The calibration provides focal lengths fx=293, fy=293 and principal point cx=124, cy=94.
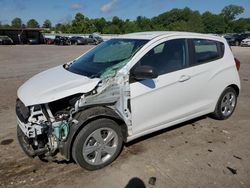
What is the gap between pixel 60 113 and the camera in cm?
369

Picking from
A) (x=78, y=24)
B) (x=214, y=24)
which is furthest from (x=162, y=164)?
(x=214, y=24)

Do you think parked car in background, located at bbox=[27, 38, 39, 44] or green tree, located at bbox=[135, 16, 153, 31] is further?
green tree, located at bbox=[135, 16, 153, 31]

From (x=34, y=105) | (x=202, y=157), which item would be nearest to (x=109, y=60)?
(x=34, y=105)

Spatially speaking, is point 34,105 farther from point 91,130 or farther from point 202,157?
point 202,157

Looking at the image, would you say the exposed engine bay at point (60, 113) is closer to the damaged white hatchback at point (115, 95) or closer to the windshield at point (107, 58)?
the damaged white hatchback at point (115, 95)

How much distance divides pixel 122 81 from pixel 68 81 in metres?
0.72

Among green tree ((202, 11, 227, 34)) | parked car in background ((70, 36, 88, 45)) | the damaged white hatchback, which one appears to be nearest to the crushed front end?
the damaged white hatchback

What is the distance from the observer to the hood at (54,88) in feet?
11.8

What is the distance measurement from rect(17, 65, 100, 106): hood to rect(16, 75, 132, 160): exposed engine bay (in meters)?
0.09

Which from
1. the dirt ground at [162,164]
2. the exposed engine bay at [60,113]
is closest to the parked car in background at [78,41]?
the dirt ground at [162,164]

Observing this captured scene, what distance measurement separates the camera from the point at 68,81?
12.8 feet

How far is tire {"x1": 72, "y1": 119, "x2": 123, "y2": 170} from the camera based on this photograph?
3668 mm

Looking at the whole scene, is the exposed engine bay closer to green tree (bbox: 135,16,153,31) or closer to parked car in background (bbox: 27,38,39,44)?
parked car in background (bbox: 27,38,39,44)

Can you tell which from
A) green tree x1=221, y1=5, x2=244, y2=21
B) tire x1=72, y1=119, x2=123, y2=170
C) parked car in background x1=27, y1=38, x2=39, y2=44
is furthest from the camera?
green tree x1=221, y1=5, x2=244, y2=21
